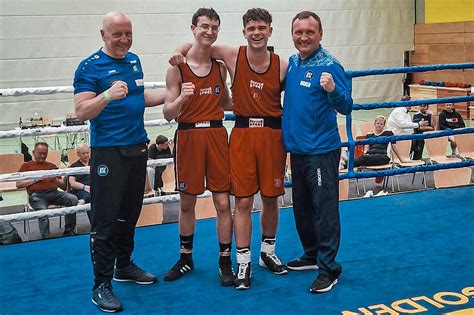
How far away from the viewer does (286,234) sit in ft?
14.1

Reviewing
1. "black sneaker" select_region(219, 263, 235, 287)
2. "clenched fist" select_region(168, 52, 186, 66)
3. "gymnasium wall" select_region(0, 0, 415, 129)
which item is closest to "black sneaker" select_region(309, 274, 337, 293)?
"black sneaker" select_region(219, 263, 235, 287)

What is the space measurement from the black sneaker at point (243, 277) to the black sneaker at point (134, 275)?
0.49m

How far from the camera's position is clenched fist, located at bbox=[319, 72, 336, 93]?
10.2ft

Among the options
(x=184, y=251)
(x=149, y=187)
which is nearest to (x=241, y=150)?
(x=184, y=251)

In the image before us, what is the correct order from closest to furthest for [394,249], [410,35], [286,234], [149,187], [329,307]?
[329,307] < [394,249] < [286,234] < [149,187] < [410,35]

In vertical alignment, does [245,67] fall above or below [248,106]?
above

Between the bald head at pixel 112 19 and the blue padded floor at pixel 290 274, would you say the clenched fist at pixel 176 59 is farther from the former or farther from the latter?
the blue padded floor at pixel 290 274

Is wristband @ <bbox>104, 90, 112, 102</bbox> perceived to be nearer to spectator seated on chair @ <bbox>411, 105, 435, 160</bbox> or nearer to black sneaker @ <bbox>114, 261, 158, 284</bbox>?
black sneaker @ <bbox>114, 261, 158, 284</bbox>

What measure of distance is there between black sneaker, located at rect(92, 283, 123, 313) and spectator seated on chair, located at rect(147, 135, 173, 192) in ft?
9.47

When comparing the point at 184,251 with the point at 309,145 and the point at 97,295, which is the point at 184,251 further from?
the point at 309,145

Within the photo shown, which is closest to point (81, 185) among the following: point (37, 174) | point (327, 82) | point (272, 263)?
point (37, 174)

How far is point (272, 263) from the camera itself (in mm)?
3582

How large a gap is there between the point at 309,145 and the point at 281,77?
43 cm

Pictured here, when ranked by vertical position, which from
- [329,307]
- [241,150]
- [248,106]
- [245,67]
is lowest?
[329,307]
